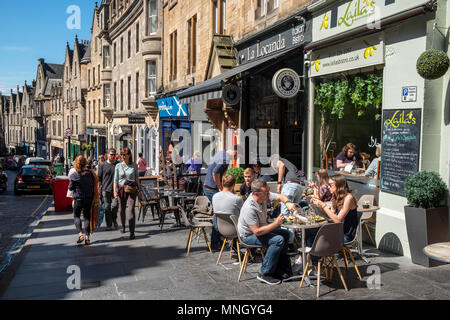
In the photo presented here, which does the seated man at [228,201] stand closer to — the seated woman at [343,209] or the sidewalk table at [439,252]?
the seated woman at [343,209]

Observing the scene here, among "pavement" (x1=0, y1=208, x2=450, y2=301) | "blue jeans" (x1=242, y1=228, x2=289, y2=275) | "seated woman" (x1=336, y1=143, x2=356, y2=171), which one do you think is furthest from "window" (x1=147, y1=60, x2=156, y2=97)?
"blue jeans" (x1=242, y1=228, x2=289, y2=275)

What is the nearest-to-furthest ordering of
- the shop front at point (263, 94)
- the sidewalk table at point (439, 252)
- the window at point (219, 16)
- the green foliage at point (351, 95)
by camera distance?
1. the sidewalk table at point (439, 252)
2. the green foliage at point (351, 95)
3. the shop front at point (263, 94)
4. the window at point (219, 16)

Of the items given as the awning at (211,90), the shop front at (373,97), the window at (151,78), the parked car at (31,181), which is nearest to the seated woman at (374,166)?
the shop front at (373,97)

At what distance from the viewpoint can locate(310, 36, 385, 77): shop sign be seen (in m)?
8.13

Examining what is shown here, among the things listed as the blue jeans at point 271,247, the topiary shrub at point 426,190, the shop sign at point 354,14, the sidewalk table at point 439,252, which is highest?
the shop sign at point 354,14

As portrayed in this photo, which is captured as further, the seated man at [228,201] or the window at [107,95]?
the window at [107,95]

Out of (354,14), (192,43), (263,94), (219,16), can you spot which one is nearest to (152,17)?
(192,43)

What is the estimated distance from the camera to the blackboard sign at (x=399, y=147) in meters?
7.09

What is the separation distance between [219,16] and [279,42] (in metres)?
5.40

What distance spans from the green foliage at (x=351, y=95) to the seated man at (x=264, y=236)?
356 centimetres

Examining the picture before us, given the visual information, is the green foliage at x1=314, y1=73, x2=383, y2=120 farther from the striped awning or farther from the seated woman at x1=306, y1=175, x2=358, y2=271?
the striped awning

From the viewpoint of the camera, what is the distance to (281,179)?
9.88 metres
